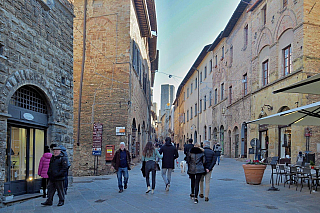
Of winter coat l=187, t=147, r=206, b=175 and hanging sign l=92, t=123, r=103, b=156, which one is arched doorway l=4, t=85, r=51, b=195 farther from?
hanging sign l=92, t=123, r=103, b=156

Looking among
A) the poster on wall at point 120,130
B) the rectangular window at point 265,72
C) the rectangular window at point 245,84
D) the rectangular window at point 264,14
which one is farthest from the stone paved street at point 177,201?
the rectangular window at point 245,84

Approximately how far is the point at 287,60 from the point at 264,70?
292cm

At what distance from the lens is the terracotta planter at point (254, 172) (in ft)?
33.1

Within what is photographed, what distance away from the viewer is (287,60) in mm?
16469

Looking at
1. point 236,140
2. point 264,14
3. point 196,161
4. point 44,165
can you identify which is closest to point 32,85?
point 44,165

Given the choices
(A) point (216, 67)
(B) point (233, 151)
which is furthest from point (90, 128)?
(A) point (216, 67)

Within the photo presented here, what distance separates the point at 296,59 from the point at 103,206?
39.6 feet

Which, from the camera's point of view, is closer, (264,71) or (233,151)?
(264,71)

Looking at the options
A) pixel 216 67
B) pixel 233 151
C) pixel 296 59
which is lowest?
pixel 233 151

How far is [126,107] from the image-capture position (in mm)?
15484

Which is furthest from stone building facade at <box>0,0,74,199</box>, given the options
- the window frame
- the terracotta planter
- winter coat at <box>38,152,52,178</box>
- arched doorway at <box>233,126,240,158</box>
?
arched doorway at <box>233,126,240,158</box>

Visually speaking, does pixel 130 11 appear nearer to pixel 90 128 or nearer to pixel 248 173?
pixel 90 128

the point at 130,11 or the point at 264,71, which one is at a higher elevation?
the point at 130,11

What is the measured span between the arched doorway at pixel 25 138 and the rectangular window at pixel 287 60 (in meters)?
12.2
